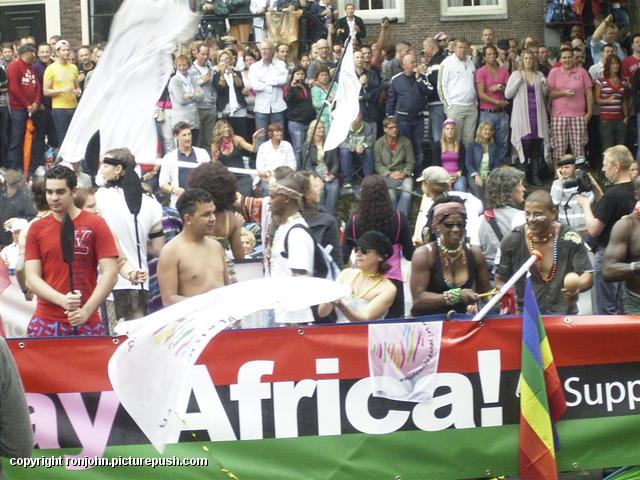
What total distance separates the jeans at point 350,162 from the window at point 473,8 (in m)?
7.55

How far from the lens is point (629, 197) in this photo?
984 centimetres

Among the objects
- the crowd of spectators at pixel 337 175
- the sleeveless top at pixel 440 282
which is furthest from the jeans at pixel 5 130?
the sleeveless top at pixel 440 282

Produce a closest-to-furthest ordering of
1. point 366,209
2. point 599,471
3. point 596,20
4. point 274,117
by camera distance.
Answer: point 599,471
point 366,209
point 274,117
point 596,20

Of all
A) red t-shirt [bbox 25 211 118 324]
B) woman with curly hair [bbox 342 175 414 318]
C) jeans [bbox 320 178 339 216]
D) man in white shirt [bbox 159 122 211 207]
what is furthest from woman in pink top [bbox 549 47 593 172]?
red t-shirt [bbox 25 211 118 324]

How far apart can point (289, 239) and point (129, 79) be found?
2288 millimetres

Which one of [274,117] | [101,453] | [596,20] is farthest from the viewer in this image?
[596,20]

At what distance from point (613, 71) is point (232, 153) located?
5.46 m

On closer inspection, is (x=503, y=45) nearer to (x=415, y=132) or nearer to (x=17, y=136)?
(x=415, y=132)

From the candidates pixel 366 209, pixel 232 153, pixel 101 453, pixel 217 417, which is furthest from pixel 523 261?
pixel 232 153

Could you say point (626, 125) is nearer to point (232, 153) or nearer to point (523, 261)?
point (232, 153)

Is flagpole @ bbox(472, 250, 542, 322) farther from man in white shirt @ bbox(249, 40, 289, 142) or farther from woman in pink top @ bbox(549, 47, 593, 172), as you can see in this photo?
woman in pink top @ bbox(549, 47, 593, 172)

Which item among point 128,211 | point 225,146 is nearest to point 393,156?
point 225,146

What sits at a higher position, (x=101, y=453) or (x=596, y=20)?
(x=596, y=20)

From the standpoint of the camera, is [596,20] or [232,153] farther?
[596,20]
